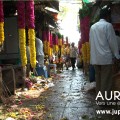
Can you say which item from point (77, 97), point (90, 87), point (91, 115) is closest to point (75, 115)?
point (91, 115)

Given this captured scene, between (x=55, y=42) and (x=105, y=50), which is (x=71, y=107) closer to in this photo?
(x=105, y=50)

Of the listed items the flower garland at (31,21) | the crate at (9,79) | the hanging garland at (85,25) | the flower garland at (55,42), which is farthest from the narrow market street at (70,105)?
the flower garland at (55,42)

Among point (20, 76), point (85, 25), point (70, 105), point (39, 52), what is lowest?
point (70, 105)

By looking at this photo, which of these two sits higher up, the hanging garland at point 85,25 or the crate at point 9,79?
the hanging garland at point 85,25

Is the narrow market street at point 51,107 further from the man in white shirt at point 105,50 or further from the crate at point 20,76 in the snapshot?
the crate at point 20,76

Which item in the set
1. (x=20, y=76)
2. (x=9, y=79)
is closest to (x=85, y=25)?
(x=20, y=76)

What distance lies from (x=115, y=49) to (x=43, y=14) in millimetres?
9146

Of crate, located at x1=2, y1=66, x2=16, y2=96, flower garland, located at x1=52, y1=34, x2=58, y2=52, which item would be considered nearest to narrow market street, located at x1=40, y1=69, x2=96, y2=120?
crate, located at x1=2, y1=66, x2=16, y2=96

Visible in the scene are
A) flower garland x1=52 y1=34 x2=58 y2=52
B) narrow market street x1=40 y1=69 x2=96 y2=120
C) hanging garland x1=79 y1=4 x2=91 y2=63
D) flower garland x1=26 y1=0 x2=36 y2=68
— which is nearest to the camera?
narrow market street x1=40 y1=69 x2=96 y2=120

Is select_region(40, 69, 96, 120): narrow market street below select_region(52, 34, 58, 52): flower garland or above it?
below

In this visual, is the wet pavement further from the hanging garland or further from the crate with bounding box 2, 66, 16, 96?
the hanging garland

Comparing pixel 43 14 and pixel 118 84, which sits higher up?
pixel 43 14

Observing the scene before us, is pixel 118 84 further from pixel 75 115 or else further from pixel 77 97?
pixel 77 97

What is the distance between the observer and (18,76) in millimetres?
11250
